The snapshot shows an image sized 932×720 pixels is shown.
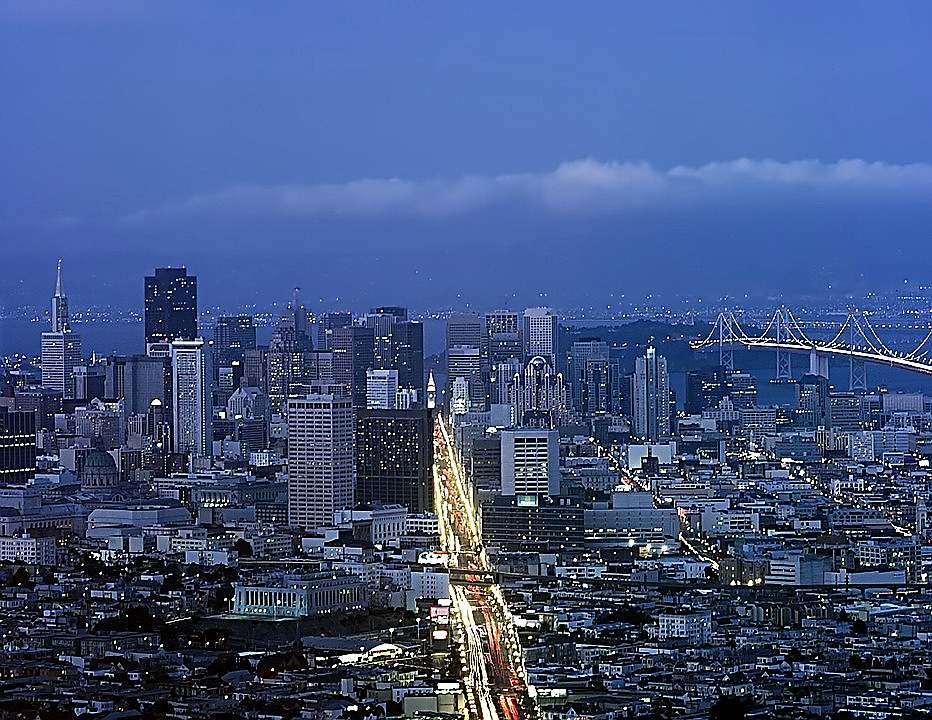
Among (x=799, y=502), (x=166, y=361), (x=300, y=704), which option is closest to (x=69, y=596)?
(x=300, y=704)

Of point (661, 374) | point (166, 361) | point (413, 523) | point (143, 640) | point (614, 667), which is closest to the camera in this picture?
point (614, 667)

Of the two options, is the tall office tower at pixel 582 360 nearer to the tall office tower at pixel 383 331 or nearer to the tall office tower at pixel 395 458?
the tall office tower at pixel 383 331

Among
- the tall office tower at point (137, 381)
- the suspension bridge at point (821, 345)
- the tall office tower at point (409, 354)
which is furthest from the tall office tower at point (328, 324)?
the suspension bridge at point (821, 345)

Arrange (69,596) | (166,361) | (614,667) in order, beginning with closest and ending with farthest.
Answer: (614,667)
(69,596)
(166,361)

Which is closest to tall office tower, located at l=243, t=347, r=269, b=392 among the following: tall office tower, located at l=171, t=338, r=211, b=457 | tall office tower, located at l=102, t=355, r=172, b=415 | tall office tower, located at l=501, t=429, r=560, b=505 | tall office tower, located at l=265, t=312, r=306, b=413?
tall office tower, located at l=265, t=312, r=306, b=413

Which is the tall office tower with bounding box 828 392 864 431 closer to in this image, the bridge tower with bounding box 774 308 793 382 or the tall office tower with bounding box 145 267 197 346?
the bridge tower with bounding box 774 308 793 382

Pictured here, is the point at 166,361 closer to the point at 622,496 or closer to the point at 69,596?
the point at 622,496
